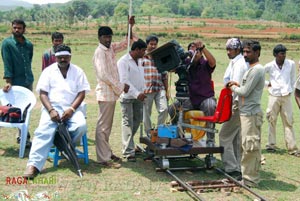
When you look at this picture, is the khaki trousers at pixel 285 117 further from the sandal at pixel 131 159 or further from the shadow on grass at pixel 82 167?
the shadow on grass at pixel 82 167

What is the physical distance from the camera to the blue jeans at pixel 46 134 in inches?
249

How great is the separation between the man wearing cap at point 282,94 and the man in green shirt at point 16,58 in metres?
4.33

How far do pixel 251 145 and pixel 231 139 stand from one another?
0.79 metres

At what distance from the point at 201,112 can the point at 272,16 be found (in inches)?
4675

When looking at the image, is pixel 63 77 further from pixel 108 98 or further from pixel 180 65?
pixel 180 65

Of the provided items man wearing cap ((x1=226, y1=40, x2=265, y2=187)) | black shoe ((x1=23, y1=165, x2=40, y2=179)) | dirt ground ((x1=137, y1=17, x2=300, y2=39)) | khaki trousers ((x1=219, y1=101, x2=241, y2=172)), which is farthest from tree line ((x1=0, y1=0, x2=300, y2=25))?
black shoe ((x1=23, y1=165, x2=40, y2=179))

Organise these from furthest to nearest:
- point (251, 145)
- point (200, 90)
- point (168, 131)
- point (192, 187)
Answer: point (200, 90)
point (168, 131)
point (251, 145)
point (192, 187)

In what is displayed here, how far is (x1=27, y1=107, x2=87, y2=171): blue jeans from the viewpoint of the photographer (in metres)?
6.33

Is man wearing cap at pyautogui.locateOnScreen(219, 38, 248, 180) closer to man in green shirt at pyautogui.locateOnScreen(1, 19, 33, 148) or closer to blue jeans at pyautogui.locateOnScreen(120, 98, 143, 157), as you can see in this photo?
blue jeans at pyautogui.locateOnScreen(120, 98, 143, 157)

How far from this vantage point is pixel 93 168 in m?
6.78

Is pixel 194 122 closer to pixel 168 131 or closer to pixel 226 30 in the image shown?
pixel 168 131

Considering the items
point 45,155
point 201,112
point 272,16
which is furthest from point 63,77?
point 272,16

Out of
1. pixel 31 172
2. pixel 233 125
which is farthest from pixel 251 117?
pixel 31 172

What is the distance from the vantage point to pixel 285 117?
814 centimetres
